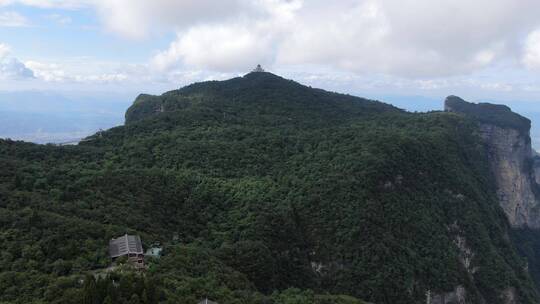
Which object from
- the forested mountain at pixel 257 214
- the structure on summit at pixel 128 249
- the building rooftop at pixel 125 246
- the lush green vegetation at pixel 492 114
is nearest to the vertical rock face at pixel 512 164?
the lush green vegetation at pixel 492 114

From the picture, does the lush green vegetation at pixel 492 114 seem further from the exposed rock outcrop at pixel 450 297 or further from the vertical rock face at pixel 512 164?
the exposed rock outcrop at pixel 450 297

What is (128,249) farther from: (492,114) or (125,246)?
(492,114)

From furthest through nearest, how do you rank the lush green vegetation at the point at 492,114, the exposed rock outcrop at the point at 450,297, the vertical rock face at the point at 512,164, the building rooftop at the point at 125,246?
the lush green vegetation at the point at 492,114
the vertical rock face at the point at 512,164
the exposed rock outcrop at the point at 450,297
the building rooftop at the point at 125,246

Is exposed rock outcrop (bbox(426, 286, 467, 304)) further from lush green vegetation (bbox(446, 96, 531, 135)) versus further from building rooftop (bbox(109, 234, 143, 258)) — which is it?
lush green vegetation (bbox(446, 96, 531, 135))

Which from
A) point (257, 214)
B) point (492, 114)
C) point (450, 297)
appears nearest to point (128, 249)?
point (257, 214)

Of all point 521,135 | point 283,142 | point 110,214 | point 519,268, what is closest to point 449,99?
point 521,135

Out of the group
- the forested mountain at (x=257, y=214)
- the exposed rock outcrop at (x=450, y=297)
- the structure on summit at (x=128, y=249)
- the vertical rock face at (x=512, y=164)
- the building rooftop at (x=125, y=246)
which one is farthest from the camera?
the vertical rock face at (x=512, y=164)
